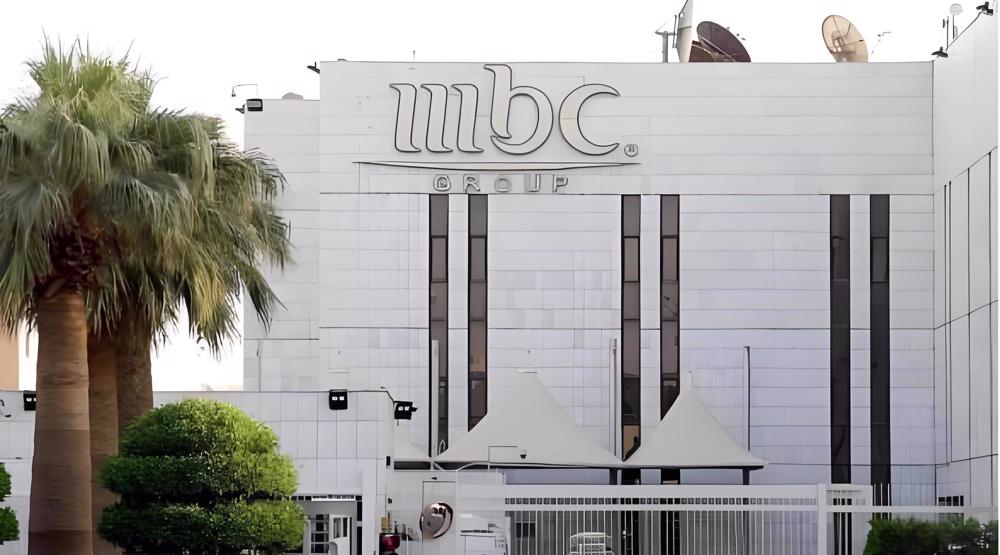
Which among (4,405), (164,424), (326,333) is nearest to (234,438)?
(164,424)

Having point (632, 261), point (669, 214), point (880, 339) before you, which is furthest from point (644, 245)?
point (880, 339)

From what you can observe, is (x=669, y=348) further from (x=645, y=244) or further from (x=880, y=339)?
(x=880, y=339)

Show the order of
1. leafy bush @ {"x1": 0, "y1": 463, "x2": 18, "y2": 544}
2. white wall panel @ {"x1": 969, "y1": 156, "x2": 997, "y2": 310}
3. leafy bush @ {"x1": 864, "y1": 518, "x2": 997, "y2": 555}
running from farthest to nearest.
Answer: white wall panel @ {"x1": 969, "y1": 156, "x2": 997, "y2": 310}
leafy bush @ {"x1": 864, "y1": 518, "x2": 997, "y2": 555}
leafy bush @ {"x1": 0, "y1": 463, "x2": 18, "y2": 544}

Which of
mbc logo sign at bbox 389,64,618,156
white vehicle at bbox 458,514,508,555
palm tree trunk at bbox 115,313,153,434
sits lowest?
white vehicle at bbox 458,514,508,555

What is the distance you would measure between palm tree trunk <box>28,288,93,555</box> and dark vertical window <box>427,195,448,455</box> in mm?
18258

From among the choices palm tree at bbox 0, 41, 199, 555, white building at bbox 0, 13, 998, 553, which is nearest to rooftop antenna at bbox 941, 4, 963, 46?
white building at bbox 0, 13, 998, 553

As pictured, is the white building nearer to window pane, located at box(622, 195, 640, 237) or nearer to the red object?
window pane, located at box(622, 195, 640, 237)

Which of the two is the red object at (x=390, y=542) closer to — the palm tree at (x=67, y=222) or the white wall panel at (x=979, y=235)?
the palm tree at (x=67, y=222)

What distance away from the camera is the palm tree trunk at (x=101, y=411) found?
2178 cm

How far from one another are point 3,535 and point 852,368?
23260mm

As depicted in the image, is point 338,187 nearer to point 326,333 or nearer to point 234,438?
point 326,333

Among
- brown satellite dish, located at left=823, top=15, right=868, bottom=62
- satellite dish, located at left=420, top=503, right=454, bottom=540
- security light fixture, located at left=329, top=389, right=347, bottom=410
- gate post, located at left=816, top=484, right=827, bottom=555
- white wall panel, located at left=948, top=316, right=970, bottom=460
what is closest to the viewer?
security light fixture, located at left=329, top=389, right=347, bottom=410

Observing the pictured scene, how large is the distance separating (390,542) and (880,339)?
17.2m

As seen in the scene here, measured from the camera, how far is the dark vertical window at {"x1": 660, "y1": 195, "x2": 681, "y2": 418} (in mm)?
37531
